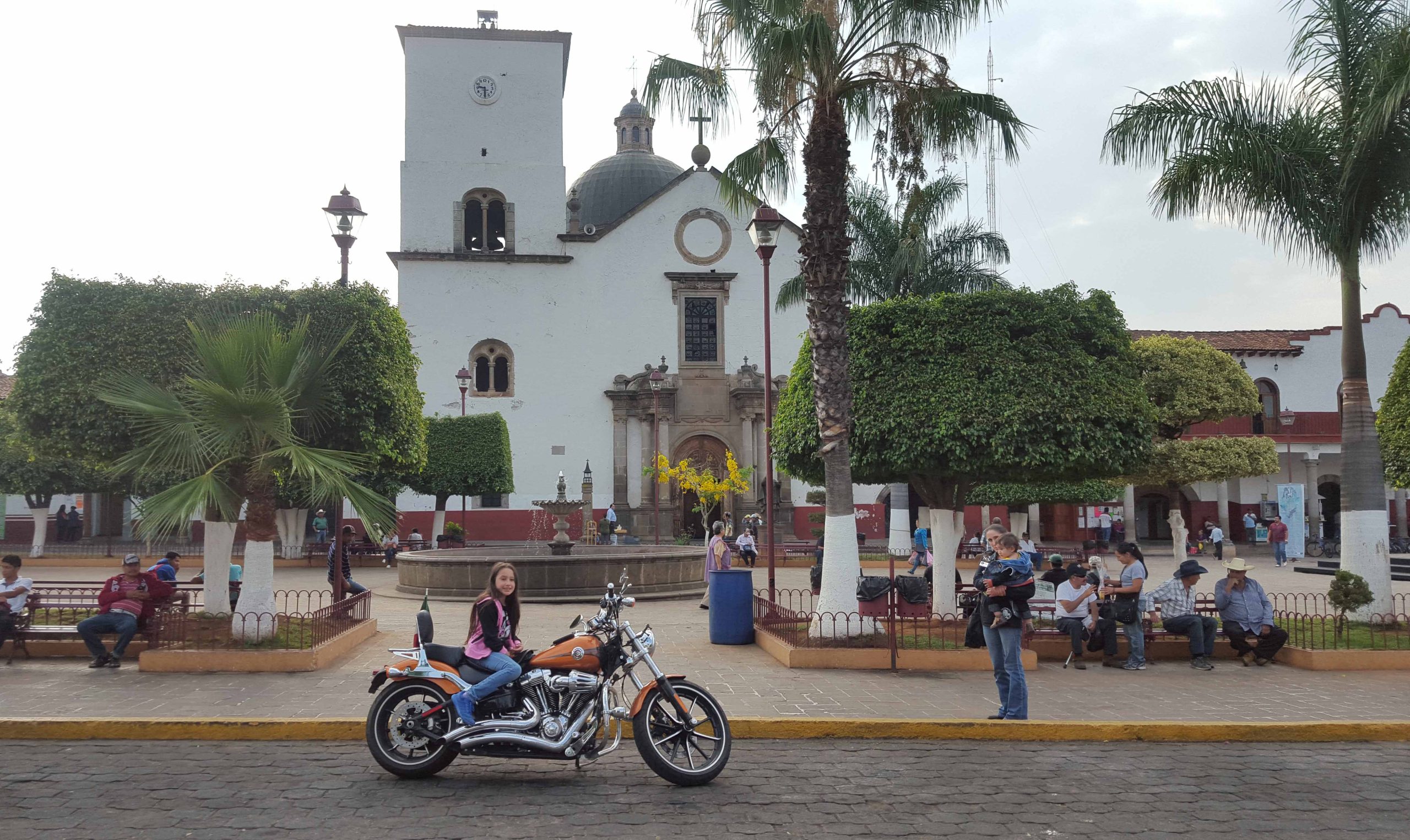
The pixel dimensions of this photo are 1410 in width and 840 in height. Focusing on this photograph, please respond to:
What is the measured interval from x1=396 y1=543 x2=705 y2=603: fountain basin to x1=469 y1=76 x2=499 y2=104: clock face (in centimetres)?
1945

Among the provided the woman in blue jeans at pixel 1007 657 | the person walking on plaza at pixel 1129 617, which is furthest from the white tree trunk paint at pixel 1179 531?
the woman in blue jeans at pixel 1007 657

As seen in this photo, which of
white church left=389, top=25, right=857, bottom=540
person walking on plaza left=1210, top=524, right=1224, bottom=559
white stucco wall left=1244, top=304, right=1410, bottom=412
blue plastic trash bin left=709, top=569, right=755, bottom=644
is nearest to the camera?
blue plastic trash bin left=709, top=569, right=755, bottom=644

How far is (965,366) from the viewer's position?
11.5 meters

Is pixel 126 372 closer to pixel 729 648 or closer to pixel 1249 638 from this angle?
pixel 729 648

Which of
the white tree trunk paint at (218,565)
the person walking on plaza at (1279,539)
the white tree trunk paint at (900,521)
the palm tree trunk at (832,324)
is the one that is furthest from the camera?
the person walking on plaza at (1279,539)

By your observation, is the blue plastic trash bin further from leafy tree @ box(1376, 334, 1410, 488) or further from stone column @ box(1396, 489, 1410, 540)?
stone column @ box(1396, 489, 1410, 540)

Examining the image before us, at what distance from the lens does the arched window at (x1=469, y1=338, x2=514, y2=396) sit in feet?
107

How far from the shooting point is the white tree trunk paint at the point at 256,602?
9.59 metres

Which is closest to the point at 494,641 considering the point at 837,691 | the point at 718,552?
the point at 837,691

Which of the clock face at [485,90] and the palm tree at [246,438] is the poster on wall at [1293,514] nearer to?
the clock face at [485,90]

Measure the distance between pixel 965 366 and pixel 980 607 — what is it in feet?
15.7

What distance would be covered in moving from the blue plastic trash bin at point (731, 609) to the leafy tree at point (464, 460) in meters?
18.4

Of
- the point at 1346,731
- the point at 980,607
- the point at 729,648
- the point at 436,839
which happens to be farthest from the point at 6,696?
the point at 1346,731

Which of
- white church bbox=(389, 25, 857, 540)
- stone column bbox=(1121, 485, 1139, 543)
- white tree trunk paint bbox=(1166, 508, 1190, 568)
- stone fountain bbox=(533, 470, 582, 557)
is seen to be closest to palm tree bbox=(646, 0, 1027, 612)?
stone fountain bbox=(533, 470, 582, 557)
